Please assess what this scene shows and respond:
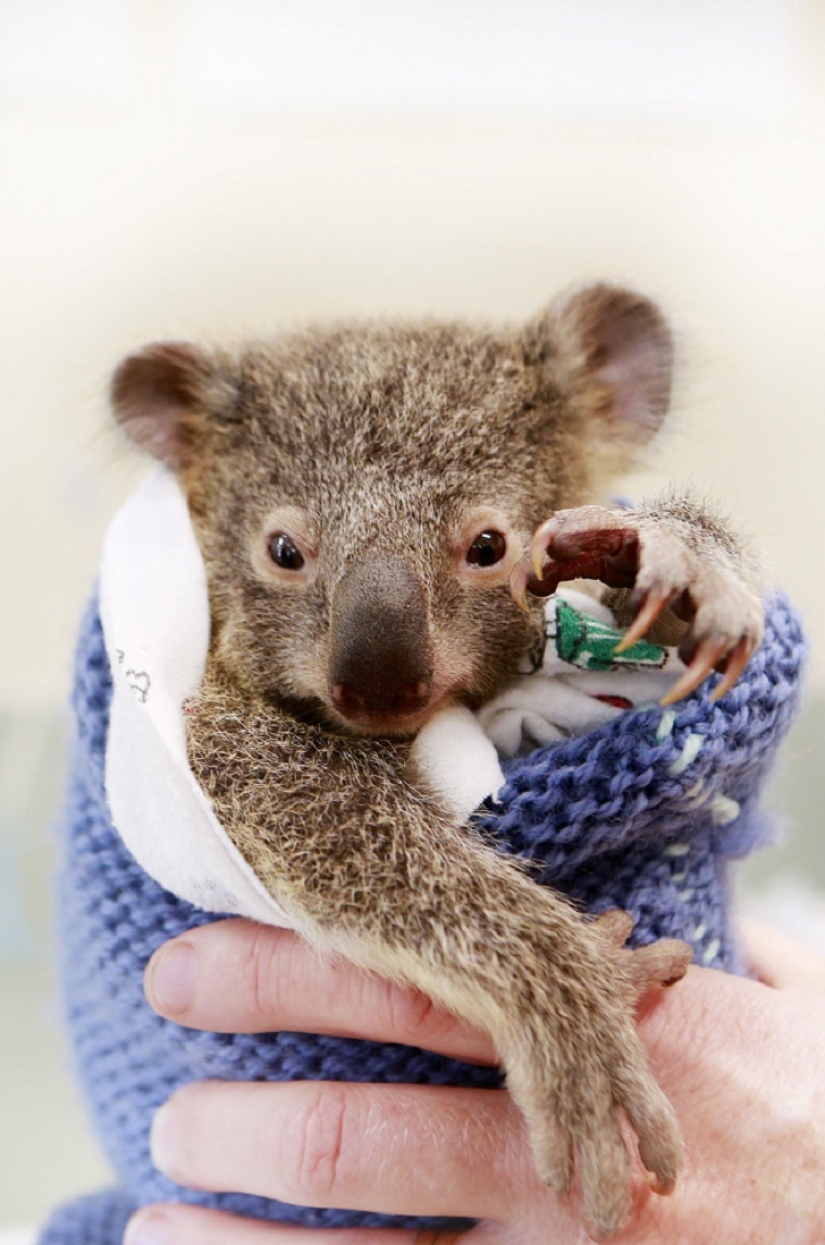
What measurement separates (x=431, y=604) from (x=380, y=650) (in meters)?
0.11

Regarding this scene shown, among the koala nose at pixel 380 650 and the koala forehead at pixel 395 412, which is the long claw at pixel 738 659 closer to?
the koala nose at pixel 380 650

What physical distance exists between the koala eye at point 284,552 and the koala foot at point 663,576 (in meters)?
0.34

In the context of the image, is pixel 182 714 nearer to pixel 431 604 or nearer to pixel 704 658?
pixel 431 604

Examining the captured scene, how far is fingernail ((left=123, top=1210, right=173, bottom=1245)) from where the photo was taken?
1.35 m

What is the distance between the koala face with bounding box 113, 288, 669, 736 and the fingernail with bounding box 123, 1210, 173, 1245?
69 centimetres

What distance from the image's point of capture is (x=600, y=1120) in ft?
3.21

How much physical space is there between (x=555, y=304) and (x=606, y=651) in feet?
2.09

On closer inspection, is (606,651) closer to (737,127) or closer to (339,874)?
(339,874)

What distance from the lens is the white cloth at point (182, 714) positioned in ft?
3.76

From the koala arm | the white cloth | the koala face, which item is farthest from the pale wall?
the koala arm

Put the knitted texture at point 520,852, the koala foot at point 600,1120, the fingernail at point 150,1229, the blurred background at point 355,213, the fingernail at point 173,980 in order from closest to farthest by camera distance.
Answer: the koala foot at point 600,1120, the knitted texture at point 520,852, the fingernail at point 173,980, the fingernail at point 150,1229, the blurred background at point 355,213

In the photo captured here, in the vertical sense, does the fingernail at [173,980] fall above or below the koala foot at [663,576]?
below

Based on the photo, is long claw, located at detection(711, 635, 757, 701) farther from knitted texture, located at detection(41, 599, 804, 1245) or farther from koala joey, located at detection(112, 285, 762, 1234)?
knitted texture, located at detection(41, 599, 804, 1245)

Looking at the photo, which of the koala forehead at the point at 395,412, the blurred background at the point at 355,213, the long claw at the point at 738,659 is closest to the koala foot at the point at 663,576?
the long claw at the point at 738,659
